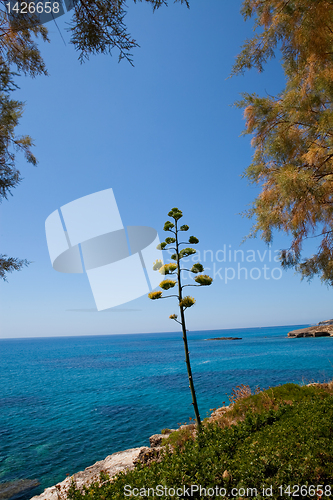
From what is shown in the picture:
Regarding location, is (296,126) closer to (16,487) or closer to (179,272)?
(179,272)

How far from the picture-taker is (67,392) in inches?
688

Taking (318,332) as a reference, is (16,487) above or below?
above

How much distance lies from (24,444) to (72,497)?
921 cm

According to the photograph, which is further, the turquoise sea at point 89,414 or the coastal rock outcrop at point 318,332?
the coastal rock outcrop at point 318,332

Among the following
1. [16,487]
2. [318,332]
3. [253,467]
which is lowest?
[318,332]

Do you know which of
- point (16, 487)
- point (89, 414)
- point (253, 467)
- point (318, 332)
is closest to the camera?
point (253, 467)

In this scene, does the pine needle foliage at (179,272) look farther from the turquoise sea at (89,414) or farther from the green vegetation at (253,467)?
the turquoise sea at (89,414)

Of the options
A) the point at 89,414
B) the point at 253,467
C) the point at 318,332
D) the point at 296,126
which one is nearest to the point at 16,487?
the point at 89,414

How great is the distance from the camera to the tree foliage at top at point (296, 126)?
4332mm

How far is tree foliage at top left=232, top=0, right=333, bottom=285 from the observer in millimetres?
4332

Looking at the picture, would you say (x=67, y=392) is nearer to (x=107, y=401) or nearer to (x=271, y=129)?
(x=107, y=401)

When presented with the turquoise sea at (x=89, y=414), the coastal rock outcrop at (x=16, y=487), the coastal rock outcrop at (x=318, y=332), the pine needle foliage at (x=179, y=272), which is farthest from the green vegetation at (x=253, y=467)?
the coastal rock outcrop at (x=318, y=332)

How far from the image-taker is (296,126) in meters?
5.62

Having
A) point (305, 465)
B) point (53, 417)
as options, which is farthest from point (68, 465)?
point (305, 465)
